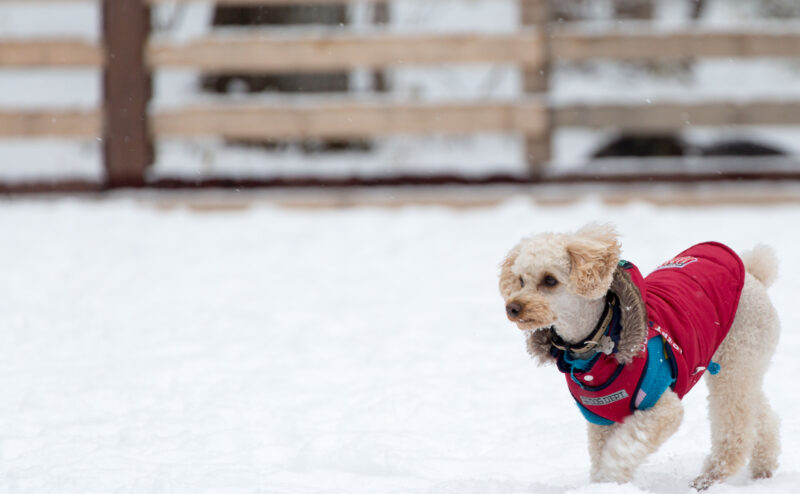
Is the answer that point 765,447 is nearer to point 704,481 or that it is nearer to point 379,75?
point 704,481

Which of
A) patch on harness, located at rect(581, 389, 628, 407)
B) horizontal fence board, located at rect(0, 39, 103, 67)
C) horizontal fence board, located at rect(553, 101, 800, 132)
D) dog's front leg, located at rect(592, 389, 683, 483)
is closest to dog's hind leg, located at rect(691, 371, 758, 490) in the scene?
dog's front leg, located at rect(592, 389, 683, 483)

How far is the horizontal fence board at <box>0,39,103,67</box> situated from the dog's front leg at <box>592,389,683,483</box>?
21.0ft

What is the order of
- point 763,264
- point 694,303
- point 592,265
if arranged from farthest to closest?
point 763,264 → point 694,303 → point 592,265

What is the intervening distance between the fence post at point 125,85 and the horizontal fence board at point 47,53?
0.56 feet

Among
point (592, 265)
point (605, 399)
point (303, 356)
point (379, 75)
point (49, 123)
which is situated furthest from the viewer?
point (379, 75)

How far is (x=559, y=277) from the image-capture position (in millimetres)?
2775

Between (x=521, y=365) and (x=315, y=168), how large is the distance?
7287 millimetres

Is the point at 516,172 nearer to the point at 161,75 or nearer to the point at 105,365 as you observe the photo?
the point at 105,365

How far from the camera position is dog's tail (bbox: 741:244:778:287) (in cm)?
328

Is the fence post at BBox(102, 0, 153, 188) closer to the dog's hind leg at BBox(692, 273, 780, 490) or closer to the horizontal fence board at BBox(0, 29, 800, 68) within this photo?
the horizontal fence board at BBox(0, 29, 800, 68)

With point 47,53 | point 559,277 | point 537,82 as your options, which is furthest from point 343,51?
point 559,277

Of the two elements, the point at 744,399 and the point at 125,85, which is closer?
the point at 744,399

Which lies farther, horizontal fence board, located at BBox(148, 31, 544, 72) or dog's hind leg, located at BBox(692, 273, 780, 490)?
horizontal fence board, located at BBox(148, 31, 544, 72)

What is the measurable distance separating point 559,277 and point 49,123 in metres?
6.26
